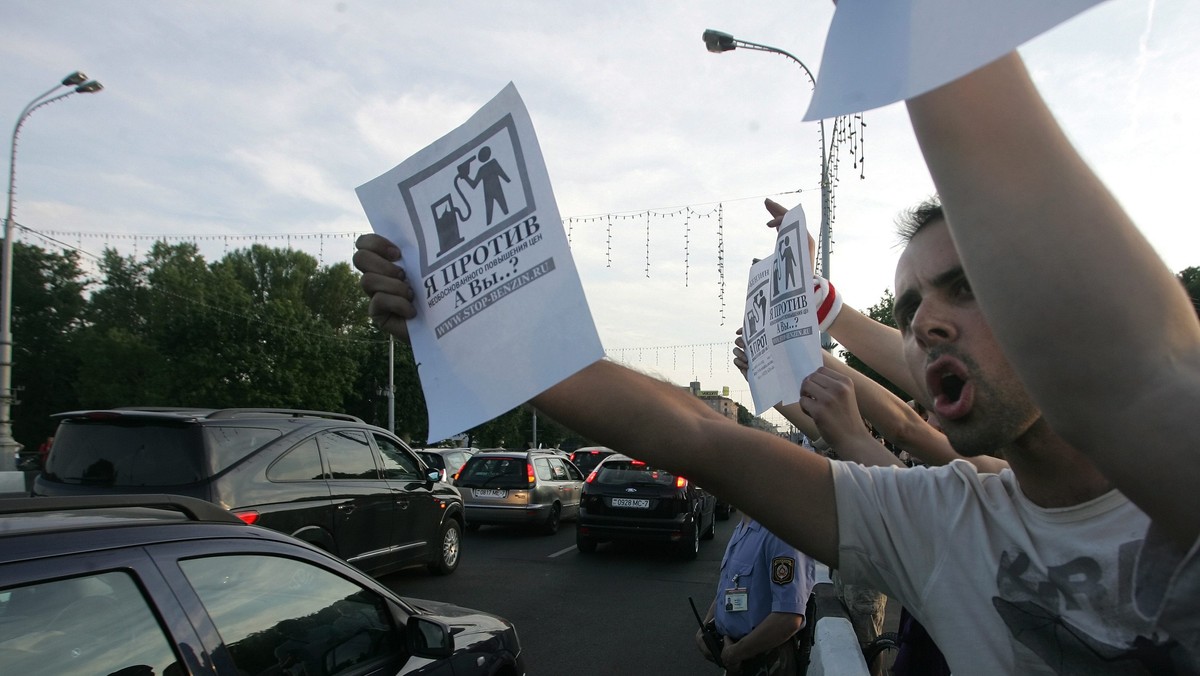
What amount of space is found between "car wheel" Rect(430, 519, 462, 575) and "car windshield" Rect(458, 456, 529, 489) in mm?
3490

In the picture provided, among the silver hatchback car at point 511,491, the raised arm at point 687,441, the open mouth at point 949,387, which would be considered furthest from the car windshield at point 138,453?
the silver hatchback car at point 511,491

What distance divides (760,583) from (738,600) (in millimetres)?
130

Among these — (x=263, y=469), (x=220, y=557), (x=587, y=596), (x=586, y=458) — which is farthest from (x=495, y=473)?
(x=220, y=557)

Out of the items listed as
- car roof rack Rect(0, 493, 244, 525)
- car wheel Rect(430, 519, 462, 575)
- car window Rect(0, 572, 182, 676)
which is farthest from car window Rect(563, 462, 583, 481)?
car window Rect(0, 572, 182, 676)

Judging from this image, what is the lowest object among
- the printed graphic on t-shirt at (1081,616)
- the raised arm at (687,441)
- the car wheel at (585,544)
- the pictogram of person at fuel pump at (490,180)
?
the car wheel at (585,544)

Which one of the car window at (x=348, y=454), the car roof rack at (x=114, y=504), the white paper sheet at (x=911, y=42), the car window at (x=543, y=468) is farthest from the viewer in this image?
the car window at (x=543, y=468)

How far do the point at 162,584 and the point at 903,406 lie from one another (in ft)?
7.37

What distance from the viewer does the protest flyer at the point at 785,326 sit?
87.6 inches

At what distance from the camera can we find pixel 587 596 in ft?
29.3

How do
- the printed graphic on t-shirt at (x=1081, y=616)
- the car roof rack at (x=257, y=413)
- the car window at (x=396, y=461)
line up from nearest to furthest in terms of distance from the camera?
the printed graphic on t-shirt at (x=1081, y=616)
the car roof rack at (x=257, y=413)
the car window at (x=396, y=461)

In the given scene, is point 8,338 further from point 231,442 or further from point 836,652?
point 836,652

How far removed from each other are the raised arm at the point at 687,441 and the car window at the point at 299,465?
238 inches

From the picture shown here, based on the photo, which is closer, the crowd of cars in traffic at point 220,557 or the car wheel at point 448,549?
the crowd of cars in traffic at point 220,557

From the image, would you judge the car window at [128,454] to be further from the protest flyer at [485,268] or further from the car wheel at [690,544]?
the car wheel at [690,544]
